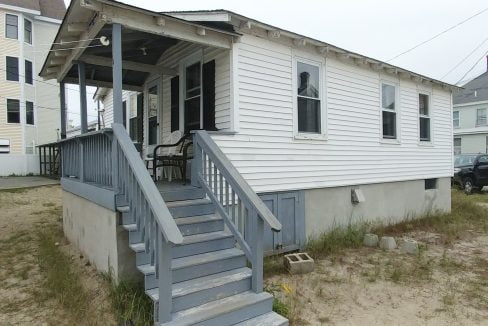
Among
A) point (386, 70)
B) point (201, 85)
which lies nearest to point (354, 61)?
point (386, 70)

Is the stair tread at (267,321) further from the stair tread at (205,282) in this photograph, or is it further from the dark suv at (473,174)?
the dark suv at (473,174)

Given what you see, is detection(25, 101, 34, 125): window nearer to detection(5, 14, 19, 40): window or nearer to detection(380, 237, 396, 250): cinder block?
detection(5, 14, 19, 40): window

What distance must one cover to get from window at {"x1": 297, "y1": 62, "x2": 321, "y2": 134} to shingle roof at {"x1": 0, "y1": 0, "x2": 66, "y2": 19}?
69.9ft

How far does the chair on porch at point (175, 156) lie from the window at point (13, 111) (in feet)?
58.7

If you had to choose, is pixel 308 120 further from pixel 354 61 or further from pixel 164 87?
pixel 164 87

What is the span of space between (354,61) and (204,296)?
18.7 feet

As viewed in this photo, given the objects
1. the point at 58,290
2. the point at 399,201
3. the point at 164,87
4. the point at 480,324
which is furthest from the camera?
the point at 399,201

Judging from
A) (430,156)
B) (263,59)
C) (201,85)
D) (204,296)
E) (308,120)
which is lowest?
(204,296)

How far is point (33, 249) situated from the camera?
6227 millimetres

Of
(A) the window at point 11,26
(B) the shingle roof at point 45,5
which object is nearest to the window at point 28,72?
(A) the window at point 11,26

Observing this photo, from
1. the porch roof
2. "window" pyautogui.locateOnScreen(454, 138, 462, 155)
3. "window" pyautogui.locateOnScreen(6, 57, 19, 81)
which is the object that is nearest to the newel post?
the porch roof

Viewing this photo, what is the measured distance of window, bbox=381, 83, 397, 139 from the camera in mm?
8289

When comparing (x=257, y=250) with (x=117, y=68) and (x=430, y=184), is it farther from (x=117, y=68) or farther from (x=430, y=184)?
(x=430, y=184)

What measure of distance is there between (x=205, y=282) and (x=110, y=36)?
158 inches
